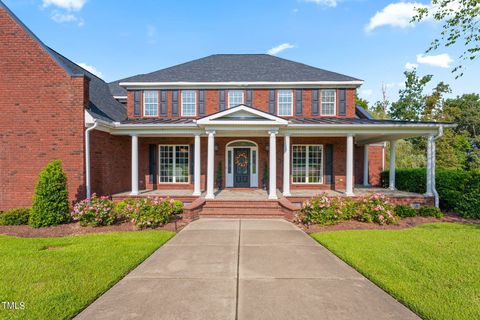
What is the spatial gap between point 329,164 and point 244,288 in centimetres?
1066

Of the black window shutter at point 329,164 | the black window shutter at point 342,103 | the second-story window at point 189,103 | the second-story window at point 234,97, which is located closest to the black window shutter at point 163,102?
the second-story window at point 189,103

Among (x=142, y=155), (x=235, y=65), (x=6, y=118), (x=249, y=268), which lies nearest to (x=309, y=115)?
(x=235, y=65)

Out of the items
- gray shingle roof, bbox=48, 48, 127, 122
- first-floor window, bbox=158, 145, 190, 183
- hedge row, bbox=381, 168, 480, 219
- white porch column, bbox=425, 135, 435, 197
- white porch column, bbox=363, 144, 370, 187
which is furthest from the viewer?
white porch column, bbox=363, 144, 370, 187

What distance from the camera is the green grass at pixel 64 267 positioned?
352 cm

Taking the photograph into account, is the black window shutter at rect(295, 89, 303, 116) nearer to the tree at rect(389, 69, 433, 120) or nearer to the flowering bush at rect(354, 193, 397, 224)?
the flowering bush at rect(354, 193, 397, 224)

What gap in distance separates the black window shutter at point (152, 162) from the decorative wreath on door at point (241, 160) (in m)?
4.40

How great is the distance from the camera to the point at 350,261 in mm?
5141

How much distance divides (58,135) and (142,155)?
4404 millimetres

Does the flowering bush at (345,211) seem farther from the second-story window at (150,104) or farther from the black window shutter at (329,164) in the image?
the second-story window at (150,104)

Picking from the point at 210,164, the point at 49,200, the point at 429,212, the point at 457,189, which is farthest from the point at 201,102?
the point at 457,189

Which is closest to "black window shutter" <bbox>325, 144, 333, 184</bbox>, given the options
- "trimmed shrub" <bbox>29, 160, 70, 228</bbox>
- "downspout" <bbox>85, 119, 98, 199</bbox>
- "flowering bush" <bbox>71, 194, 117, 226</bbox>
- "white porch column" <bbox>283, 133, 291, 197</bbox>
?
"white porch column" <bbox>283, 133, 291, 197</bbox>

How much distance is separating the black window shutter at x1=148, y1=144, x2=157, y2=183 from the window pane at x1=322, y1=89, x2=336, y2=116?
9.40 meters

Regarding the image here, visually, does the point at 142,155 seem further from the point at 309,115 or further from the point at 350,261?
the point at 350,261

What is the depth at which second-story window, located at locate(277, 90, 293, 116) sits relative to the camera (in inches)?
542
